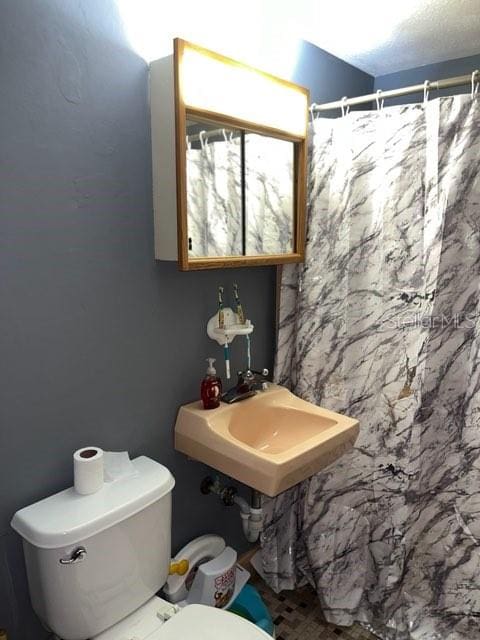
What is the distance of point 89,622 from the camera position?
1218 mm

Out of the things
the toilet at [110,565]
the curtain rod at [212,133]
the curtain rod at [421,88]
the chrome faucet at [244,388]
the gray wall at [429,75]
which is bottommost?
the toilet at [110,565]

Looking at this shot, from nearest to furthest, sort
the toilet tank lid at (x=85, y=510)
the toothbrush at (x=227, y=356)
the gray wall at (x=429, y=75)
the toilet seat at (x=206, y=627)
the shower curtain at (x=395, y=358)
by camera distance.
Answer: the toilet tank lid at (x=85, y=510) → the toilet seat at (x=206, y=627) → the shower curtain at (x=395, y=358) → the toothbrush at (x=227, y=356) → the gray wall at (x=429, y=75)

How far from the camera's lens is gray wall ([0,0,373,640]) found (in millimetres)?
1136

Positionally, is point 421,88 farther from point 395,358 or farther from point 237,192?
point 395,358

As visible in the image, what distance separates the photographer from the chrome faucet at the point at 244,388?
1.70m

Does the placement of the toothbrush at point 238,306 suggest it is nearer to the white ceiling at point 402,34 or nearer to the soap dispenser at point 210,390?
the soap dispenser at point 210,390

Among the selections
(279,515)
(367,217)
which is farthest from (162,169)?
(279,515)

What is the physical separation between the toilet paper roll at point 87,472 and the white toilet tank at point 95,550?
2cm

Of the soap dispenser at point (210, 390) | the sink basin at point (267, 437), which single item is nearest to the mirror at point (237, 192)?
the soap dispenser at point (210, 390)

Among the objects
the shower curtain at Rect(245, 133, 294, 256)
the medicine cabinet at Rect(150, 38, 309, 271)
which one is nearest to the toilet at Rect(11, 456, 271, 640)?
the medicine cabinet at Rect(150, 38, 309, 271)

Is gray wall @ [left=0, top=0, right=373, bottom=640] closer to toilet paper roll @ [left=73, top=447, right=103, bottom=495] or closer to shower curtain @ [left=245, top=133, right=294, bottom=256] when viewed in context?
toilet paper roll @ [left=73, top=447, right=103, bottom=495]

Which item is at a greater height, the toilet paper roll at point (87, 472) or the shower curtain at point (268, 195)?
the shower curtain at point (268, 195)

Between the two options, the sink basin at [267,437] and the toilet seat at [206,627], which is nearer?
the toilet seat at [206,627]

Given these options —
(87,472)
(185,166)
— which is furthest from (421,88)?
(87,472)
